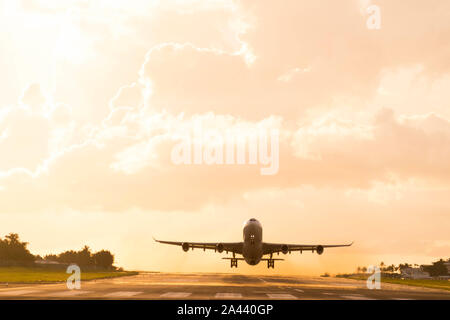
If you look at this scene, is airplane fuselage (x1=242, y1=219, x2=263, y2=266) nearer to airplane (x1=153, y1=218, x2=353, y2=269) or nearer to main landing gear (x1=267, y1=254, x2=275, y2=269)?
A: airplane (x1=153, y1=218, x2=353, y2=269)

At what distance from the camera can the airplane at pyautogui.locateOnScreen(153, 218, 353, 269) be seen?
67.2 metres

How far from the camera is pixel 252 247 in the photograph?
68.3 meters

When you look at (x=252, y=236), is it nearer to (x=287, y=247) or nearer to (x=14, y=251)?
(x=287, y=247)

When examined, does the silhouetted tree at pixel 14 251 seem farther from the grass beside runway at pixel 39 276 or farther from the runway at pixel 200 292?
the runway at pixel 200 292

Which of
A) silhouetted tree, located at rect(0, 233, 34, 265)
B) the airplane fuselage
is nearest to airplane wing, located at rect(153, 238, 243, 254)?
the airplane fuselage

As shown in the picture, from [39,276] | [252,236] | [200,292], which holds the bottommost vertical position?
[39,276]

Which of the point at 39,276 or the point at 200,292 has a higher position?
the point at 200,292

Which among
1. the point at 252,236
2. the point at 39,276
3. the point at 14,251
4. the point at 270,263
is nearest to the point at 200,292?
the point at 252,236

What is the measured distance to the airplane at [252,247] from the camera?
67.2m
